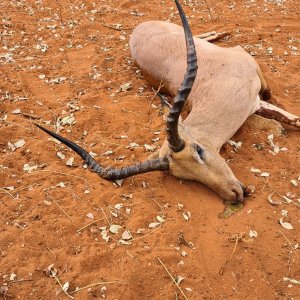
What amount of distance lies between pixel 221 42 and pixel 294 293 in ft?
19.2

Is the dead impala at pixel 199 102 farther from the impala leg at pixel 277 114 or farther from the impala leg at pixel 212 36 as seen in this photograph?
the impala leg at pixel 212 36

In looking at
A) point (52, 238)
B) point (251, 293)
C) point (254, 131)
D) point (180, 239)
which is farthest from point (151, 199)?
point (254, 131)

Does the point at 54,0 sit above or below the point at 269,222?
below

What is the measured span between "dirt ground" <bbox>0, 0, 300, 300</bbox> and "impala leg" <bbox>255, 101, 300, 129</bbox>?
0.15 meters

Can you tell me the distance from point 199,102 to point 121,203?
6.00ft

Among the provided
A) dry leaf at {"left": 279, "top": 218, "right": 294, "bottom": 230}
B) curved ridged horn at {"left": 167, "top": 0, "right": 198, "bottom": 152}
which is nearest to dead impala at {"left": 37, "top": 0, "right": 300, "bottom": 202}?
curved ridged horn at {"left": 167, "top": 0, "right": 198, "bottom": 152}

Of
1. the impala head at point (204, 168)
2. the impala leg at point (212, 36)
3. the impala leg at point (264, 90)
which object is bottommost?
the impala leg at point (212, 36)

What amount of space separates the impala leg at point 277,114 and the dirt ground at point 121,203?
0.49 feet

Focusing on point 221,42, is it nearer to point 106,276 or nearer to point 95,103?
point 95,103

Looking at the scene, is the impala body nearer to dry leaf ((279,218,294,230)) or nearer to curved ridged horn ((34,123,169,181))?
curved ridged horn ((34,123,169,181))

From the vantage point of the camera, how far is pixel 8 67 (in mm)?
7980

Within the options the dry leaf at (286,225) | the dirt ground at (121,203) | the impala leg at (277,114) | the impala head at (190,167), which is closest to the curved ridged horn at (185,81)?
the impala head at (190,167)

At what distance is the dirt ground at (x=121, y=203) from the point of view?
3.95 m

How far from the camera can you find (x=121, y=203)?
484 centimetres
